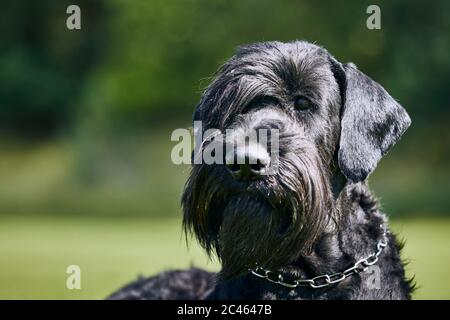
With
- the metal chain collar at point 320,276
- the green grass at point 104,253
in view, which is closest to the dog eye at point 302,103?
the metal chain collar at point 320,276

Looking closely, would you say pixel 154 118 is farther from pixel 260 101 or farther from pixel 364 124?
pixel 364 124

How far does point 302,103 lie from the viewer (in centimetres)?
459

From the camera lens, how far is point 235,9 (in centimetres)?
2191

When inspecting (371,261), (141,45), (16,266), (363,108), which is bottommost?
(16,266)

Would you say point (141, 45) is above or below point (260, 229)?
above

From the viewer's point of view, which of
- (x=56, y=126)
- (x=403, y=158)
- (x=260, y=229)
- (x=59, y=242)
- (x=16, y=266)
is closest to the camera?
(x=260, y=229)

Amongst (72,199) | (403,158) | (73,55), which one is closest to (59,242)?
(72,199)

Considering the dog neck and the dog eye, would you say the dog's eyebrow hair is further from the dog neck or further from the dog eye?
the dog neck

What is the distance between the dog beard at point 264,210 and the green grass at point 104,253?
2.25 metres

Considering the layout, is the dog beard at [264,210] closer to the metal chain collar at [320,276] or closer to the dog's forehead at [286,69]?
the metal chain collar at [320,276]

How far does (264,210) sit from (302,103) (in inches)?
29.0

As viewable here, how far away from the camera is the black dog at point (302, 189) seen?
4.28 m
